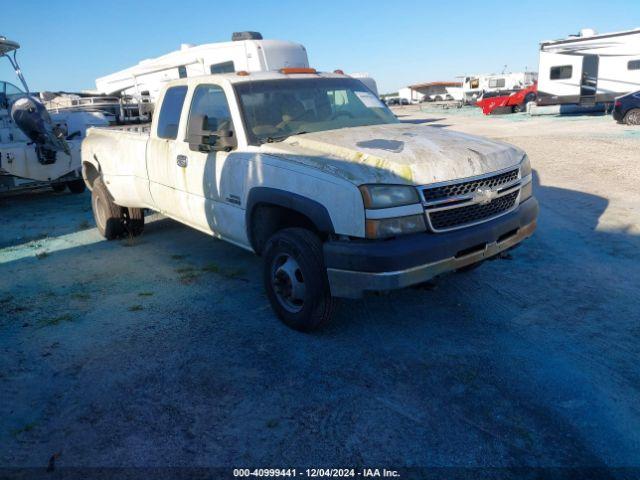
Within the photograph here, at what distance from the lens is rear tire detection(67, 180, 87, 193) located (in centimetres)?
1027

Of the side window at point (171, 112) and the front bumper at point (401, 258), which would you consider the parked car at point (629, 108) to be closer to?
the front bumper at point (401, 258)

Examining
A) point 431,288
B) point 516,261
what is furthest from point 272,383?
point 516,261

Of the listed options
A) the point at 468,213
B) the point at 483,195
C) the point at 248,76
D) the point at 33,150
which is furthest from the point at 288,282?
the point at 33,150

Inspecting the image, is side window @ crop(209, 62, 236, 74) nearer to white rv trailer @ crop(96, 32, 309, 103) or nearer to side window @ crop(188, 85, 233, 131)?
white rv trailer @ crop(96, 32, 309, 103)

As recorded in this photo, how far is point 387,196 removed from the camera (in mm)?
3178

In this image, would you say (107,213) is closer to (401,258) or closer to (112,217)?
(112,217)

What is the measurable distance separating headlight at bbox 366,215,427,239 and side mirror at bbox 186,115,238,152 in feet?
5.40

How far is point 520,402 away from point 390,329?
3.87ft

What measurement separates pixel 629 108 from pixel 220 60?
1323 centimetres

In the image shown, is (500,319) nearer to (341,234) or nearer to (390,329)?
(390,329)

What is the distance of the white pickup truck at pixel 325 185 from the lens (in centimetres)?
320

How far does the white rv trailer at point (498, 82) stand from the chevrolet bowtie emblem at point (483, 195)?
4456 centimetres

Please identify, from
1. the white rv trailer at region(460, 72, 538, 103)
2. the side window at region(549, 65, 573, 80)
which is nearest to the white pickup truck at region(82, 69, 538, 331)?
the side window at region(549, 65, 573, 80)

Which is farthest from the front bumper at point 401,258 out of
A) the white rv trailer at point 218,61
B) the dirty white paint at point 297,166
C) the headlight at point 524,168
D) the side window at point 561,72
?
the side window at point 561,72
